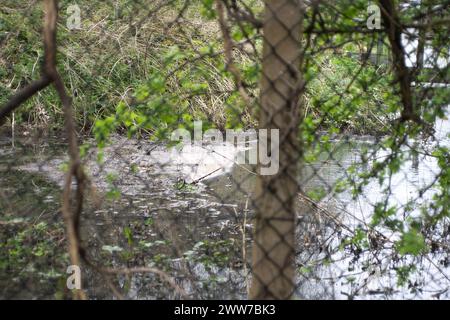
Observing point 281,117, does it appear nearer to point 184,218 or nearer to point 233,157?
point 184,218

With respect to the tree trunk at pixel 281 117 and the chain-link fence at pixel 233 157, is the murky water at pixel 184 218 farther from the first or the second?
the tree trunk at pixel 281 117

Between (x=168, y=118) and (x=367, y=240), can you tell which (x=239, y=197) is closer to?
(x=367, y=240)

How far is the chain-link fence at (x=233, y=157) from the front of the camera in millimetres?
1578

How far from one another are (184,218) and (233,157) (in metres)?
1.03

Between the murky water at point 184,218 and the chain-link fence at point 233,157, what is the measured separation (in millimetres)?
13

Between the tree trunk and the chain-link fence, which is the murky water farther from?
the tree trunk

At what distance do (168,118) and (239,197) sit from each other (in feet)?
6.56

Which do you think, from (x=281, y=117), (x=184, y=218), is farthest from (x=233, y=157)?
(x=281, y=117)

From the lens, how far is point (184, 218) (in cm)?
352

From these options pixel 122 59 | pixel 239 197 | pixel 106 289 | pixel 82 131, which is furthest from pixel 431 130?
pixel 122 59

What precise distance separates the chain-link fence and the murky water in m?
0.01

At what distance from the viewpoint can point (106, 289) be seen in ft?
8.11

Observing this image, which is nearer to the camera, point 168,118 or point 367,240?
point 168,118

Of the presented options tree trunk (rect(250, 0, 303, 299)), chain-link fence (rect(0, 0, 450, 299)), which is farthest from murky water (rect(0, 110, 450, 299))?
tree trunk (rect(250, 0, 303, 299))
